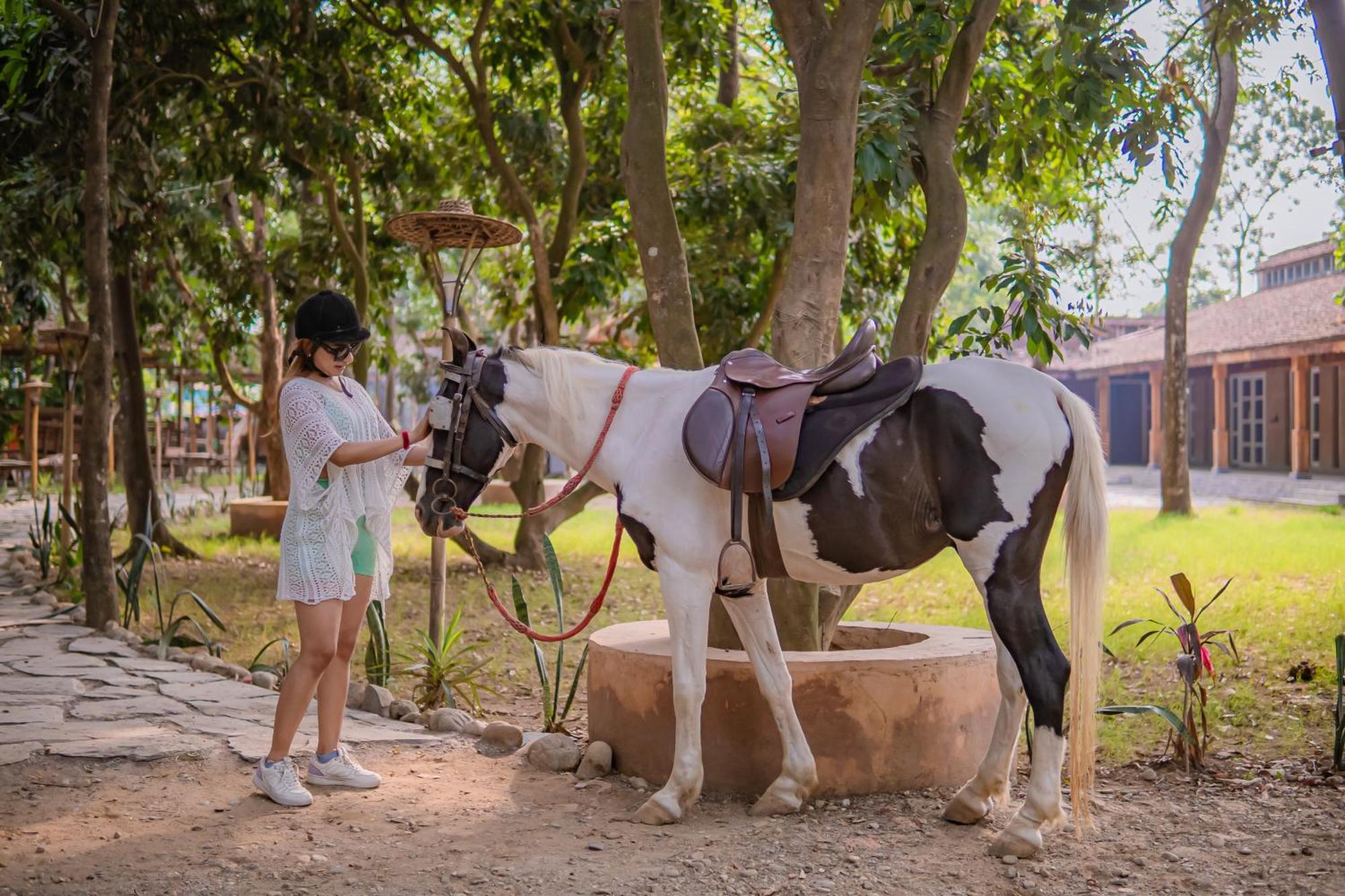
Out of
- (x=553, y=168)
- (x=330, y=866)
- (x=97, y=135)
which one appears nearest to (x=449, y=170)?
(x=553, y=168)

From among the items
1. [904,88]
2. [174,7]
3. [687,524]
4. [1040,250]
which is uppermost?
[174,7]

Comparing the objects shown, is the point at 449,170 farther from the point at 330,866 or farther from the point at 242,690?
the point at 330,866

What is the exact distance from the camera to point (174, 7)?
870cm

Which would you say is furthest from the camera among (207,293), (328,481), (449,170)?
(207,293)

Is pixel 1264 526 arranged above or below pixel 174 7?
below

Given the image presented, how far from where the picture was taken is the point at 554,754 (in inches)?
175

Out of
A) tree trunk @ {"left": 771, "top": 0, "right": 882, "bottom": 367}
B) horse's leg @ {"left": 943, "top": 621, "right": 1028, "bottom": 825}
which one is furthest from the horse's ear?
horse's leg @ {"left": 943, "top": 621, "right": 1028, "bottom": 825}

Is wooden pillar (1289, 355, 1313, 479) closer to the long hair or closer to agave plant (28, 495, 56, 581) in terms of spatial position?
agave plant (28, 495, 56, 581)

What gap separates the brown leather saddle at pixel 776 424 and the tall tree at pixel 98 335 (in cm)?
493

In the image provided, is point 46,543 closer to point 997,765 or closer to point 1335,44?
point 997,765

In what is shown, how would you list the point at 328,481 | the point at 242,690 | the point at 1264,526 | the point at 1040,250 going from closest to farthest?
the point at 328,481, the point at 242,690, the point at 1040,250, the point at 1264,526

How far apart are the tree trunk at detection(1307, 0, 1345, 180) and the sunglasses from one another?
370 cm

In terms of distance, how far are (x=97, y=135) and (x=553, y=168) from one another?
4.48 metres

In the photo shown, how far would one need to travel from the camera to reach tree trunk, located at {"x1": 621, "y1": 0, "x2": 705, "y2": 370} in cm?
493
